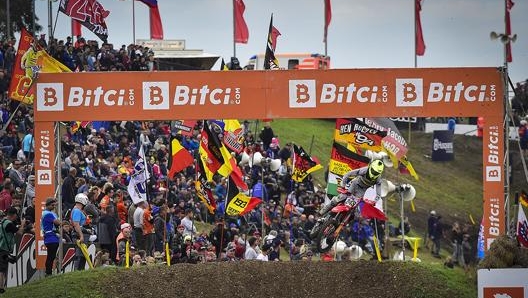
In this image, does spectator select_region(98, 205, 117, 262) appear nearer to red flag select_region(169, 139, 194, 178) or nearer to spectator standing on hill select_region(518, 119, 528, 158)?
red flag select_region(169, 139, 194, 178)

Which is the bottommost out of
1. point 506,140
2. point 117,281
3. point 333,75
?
point 117,281

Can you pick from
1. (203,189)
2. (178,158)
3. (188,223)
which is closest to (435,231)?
(188,223)

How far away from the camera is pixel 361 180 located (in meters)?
20.6

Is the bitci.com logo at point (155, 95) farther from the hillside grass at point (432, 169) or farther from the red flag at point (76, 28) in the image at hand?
the hillside grass at point (432, 169)

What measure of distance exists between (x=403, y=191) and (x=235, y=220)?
5712 millimetres

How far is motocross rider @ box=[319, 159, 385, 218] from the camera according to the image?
2012 centimetres

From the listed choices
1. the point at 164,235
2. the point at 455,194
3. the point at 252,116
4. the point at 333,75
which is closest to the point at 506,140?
the point at 333,75

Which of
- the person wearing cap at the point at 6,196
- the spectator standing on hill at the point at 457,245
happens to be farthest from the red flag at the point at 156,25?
the person wearing cap at the point at 6,196

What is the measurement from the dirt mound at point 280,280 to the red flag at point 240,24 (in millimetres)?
17812

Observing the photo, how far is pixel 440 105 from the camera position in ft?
67.9

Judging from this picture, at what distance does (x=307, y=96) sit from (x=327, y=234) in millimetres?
2630

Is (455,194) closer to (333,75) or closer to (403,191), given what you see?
(403,191)

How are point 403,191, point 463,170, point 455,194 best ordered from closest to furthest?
point 403,191 < point 455,194 < point 463,170

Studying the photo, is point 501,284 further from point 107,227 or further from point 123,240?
point 107,227
